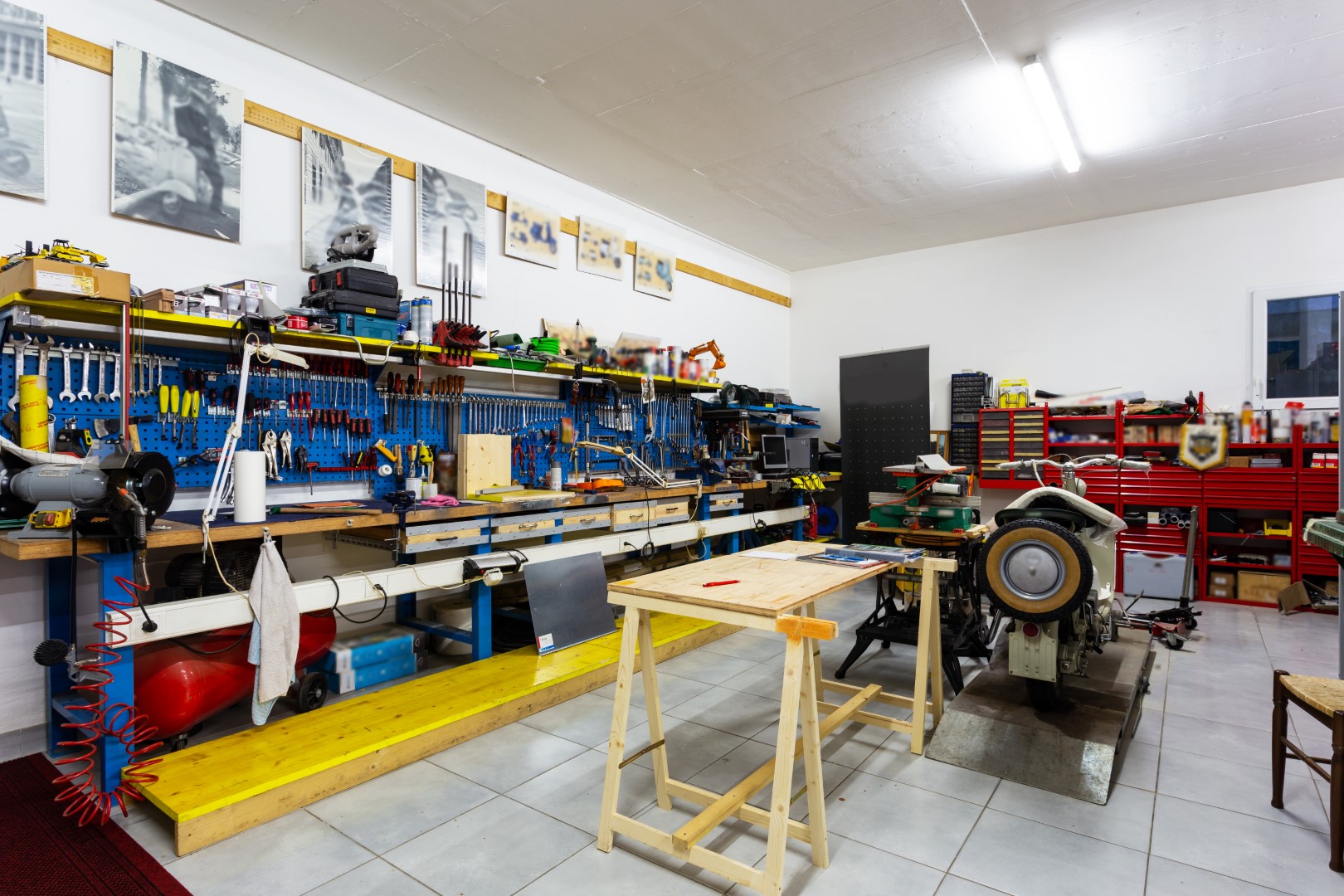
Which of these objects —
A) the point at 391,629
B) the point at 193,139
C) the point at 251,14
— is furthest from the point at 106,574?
the point at 251,14

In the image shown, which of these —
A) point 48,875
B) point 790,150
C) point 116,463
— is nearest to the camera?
point 48,875

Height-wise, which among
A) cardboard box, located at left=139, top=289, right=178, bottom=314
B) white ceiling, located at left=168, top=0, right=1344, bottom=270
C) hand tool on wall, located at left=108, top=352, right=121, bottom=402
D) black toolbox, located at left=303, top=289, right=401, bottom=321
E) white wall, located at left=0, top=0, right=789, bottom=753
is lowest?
hand tool on wall, located at left=108, top=352, right=121, bottom=402

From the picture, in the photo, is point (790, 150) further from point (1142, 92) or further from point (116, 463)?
point (116, 463)

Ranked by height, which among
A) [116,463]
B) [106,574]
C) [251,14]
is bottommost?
[106,574]

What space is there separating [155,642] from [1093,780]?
12.0 ft

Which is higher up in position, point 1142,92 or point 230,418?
point 1142,92

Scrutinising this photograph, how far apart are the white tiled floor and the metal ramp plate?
0.24 feet

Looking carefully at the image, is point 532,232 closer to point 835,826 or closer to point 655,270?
point 655,270

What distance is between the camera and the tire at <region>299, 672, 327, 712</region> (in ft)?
9.82

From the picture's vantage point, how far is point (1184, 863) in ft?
6.84

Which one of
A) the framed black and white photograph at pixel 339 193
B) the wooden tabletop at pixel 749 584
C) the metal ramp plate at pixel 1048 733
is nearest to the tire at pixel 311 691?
the wooden tabletop at pixel 749 584

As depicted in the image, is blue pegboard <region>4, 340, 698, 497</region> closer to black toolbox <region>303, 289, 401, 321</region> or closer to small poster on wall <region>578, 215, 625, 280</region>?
black toolbox <region>303, 289, 401, 321</region>

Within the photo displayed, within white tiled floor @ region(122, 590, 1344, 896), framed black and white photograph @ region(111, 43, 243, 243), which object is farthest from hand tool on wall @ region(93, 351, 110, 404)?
white tiled floor @ region(122, 590, 1344, 896)

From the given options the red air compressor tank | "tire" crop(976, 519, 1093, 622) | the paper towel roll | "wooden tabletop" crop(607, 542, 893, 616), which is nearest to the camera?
"wooden tabletop" crop(607, 542, 893, 616)
